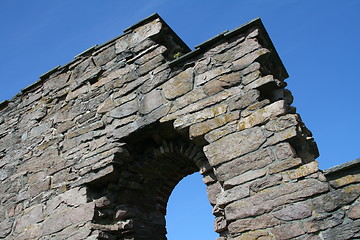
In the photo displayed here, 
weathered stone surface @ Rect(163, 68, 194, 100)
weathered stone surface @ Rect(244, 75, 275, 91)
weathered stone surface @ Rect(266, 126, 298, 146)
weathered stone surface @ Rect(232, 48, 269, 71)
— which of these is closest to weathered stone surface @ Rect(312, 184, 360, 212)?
weathered stone surface @ Rect(266, 126, 298, 146)

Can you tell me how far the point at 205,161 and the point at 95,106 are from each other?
1.72m

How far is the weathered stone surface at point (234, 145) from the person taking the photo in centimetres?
344

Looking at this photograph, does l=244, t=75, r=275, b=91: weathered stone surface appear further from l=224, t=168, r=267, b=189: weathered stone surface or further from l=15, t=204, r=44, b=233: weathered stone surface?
l=15, t=204, r=44, b=233: weathered stone surface

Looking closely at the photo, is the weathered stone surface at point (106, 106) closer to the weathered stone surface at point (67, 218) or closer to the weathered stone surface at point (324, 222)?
the weathered stone surface at point (67, 218)

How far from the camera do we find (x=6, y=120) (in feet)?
19.0

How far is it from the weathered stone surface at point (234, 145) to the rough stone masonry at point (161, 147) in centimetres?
1

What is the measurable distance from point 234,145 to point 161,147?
122 cm

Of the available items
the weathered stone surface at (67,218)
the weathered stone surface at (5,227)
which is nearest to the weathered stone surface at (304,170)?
the weathered stone surface at (67,218)

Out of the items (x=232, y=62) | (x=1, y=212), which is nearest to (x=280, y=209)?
(x=232, y=62)

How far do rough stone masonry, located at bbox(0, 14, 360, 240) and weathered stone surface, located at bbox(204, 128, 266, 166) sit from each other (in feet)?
0.03

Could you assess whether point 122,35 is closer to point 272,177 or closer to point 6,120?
point 6,120

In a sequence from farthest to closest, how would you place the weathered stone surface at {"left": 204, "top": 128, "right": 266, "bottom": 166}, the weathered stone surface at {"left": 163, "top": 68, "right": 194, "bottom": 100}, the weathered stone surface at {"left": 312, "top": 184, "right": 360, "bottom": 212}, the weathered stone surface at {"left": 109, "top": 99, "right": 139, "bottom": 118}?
the weathered stone surface at {"left": 109, "top": 99, "right": 139, "bottom": 118} → the weathered stone surface at {"left": 163, "top": 68, "right": 194, "bottom": 100} → the weathered stone surface at {"left": 204, "top": 128, "right": 266, "bottom": 166} → the weathered stone surface at {"left": 312, "top": 184, "right": 360, "bottom": 212}

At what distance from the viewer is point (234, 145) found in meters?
3.53

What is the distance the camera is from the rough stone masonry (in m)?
3.10
